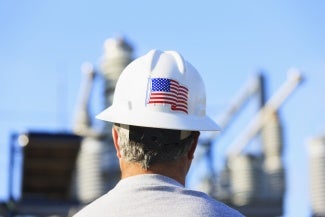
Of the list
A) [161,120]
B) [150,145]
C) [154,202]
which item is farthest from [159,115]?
[154,202]

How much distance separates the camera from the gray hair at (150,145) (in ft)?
13.4

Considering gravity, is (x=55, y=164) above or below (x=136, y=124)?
below

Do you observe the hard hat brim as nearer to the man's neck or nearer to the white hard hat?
the white hard hat

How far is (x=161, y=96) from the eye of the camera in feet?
14.1

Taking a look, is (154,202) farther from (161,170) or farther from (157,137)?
(157,137)

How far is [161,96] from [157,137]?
0.22m

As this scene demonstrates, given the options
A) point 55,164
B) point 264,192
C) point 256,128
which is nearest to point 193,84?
point 55,164

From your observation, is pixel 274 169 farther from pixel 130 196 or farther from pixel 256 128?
pixel 130 196

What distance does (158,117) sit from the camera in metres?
4.21

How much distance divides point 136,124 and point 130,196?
307 mm

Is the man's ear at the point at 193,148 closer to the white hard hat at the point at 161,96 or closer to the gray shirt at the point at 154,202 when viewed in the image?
the white hard hat at the point at 161,96

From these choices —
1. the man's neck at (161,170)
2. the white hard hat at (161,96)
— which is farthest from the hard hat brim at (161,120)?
the man's neck at (161,170)

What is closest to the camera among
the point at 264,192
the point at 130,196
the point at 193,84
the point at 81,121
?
the point at 130,196

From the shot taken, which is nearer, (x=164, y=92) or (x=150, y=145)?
(x=150, y=145)
